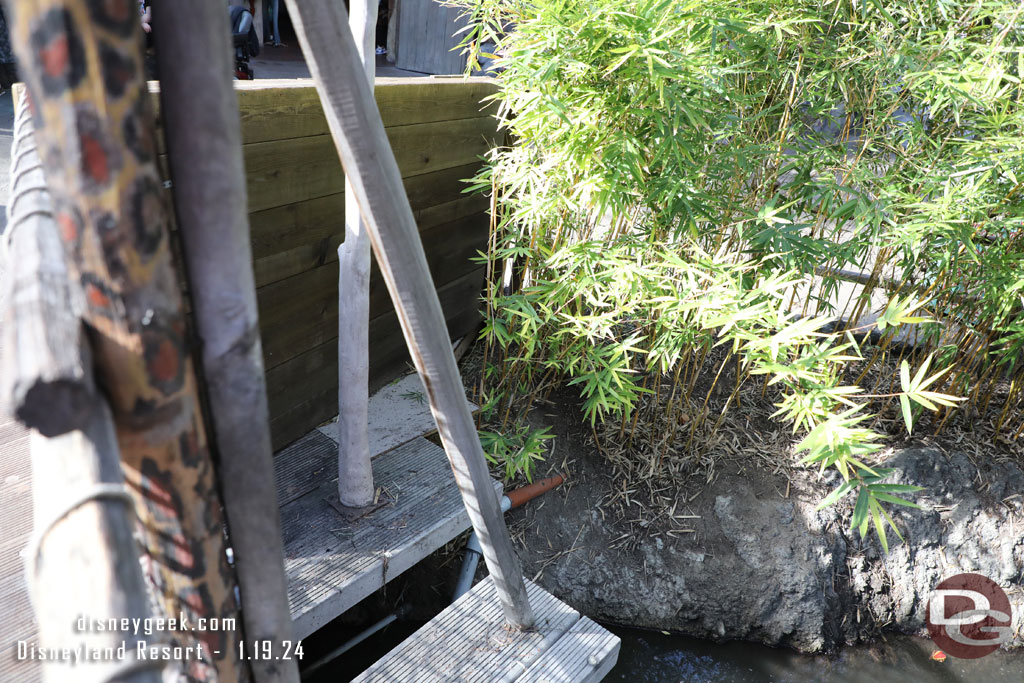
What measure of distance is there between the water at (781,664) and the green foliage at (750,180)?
0.92 metres

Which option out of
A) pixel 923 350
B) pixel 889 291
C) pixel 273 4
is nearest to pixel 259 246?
pixel 889 291

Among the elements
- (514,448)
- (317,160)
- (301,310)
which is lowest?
(514,448)

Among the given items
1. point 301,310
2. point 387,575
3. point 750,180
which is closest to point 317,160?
point 301,310

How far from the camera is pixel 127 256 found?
58 cm

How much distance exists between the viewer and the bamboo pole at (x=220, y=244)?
667 millimetres

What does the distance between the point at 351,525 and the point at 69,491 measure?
1674mm

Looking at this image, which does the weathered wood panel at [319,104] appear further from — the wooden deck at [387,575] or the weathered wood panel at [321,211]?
the wooden deck at [387,575]

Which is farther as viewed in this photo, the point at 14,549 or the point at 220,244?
the point at 14,549

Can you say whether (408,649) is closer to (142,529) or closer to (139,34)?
(142,529)

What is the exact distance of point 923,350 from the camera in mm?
3258

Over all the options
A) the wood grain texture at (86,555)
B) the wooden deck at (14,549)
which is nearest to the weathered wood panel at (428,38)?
the wooden deck at (14,549)

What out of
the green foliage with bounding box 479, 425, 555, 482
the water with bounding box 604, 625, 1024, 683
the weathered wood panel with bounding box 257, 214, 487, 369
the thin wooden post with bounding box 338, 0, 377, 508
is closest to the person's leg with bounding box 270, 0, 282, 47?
the weathered wood panel with bounding box 257, 214, 487, 369

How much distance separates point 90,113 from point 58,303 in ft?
0.52

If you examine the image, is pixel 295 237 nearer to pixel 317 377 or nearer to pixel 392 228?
pixel 317 377
